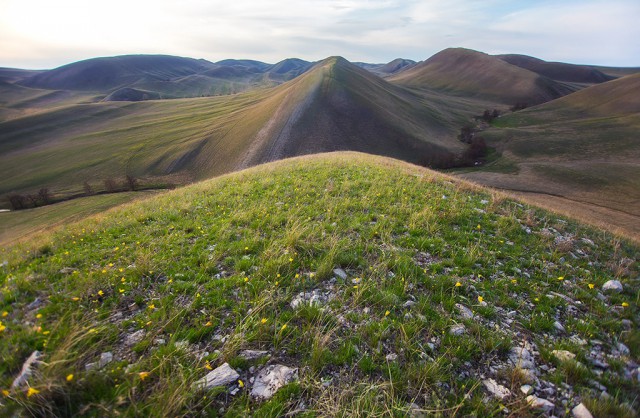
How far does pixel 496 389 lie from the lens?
4617mm

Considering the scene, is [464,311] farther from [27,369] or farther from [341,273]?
[27,369]

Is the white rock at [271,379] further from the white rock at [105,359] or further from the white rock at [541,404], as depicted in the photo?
the white rock at [541,404]

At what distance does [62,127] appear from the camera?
387 ft

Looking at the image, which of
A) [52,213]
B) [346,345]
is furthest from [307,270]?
[52,213]

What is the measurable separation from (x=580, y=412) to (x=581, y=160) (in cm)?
8144

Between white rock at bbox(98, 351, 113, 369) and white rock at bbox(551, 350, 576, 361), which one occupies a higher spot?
white rock at bbox(98, 351, 113, 369)

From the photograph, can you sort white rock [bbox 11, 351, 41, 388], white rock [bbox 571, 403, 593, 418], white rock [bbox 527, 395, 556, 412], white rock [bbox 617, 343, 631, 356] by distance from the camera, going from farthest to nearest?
1. white rock [bbox 617, 343, 631, 356]
2. white rock [bbox 527, 395, 556, 412]
3. white rock [bbox 571, 403, 593, 418]
4. white rock [bbox 11, 351, 41, 388]

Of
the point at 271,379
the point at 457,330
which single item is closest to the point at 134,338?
the point at 271,379

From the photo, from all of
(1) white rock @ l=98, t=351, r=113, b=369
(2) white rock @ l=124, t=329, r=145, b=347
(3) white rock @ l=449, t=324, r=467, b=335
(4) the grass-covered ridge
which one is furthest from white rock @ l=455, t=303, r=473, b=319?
(1) white rock @ l=98, t=351, r=113, b=369

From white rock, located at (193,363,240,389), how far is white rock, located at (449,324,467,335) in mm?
3901

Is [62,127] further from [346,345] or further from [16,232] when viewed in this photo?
[346,345]

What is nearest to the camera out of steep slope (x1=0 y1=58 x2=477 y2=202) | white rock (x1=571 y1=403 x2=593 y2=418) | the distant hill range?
white rock (x1=571 y1=403 x2=593 y2=418)

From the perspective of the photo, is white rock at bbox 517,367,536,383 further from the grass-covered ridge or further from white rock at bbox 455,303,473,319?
white rock at bbox 455,303,473,319

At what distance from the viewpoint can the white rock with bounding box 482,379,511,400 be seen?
4.53 m
